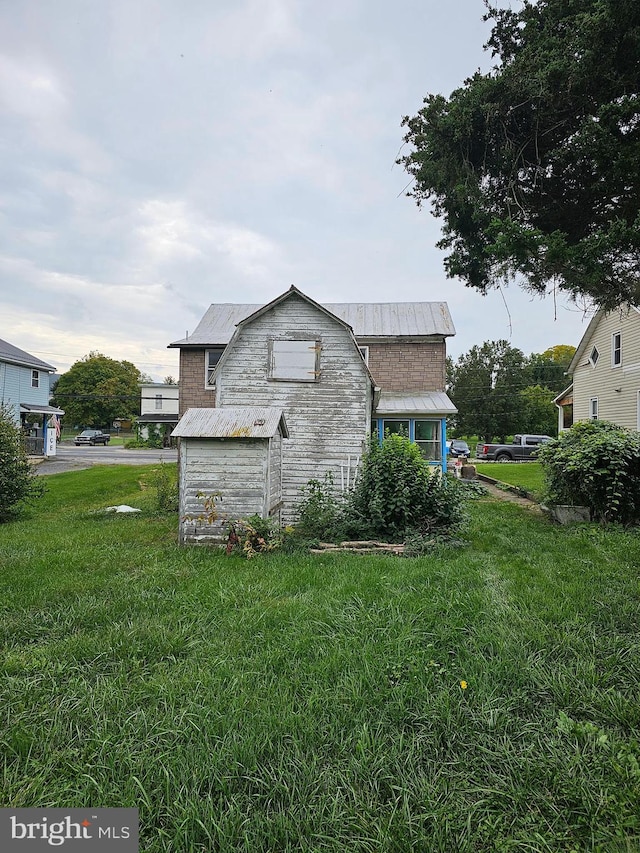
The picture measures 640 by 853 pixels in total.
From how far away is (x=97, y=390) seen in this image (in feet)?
204

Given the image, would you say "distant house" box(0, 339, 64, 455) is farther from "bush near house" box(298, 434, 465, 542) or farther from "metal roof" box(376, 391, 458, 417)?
"bush near house" box(298, 434, 465, 542)

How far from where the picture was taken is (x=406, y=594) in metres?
4.63

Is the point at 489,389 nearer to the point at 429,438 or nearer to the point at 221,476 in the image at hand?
the point at 429,438

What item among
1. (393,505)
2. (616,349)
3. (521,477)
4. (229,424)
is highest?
(616,349)

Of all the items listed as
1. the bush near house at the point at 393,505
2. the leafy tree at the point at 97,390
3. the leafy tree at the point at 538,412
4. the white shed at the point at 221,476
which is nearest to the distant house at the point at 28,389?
the white shed at the point at 221,476

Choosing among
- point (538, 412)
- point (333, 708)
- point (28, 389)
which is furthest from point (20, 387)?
point (538, 412)

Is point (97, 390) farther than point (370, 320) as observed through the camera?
Yes

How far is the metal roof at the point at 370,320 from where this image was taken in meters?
14.6

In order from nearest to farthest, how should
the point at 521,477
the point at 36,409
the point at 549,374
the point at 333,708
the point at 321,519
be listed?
the point at 333,708, the point at 321,519, the point at 521,477, the point at 36,409, the point at 549,374

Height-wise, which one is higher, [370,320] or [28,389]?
[370,320]

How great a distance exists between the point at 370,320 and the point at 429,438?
499 cm

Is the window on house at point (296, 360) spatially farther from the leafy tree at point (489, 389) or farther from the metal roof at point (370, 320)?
the leafy tree at point (489, 389)

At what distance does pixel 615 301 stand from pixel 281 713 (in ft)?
17.7

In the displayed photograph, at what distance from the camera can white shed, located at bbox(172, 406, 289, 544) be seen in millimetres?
7340
